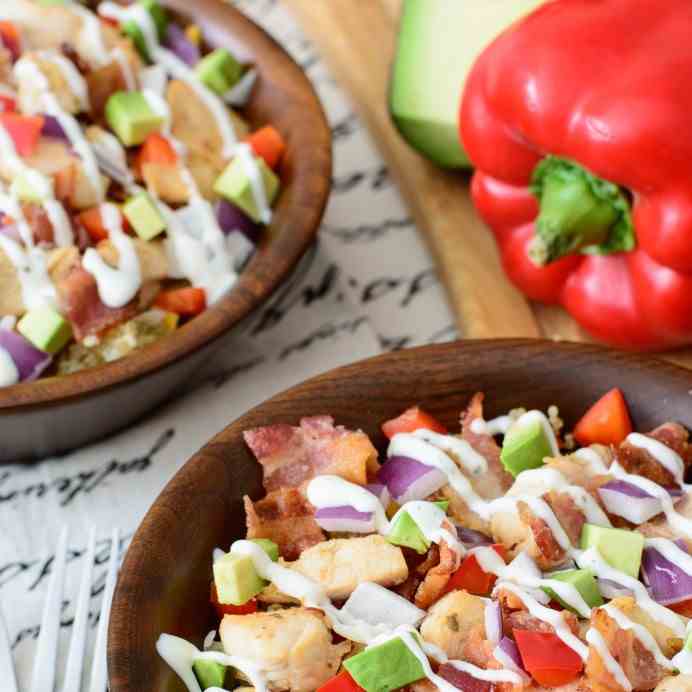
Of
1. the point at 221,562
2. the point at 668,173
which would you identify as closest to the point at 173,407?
the point at 221,562

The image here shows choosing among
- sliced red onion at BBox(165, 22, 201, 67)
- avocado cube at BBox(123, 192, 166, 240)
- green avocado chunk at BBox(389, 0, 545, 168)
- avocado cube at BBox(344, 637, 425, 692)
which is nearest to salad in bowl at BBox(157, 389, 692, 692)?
avocado cube at BBox(344, 637, 425, 692)

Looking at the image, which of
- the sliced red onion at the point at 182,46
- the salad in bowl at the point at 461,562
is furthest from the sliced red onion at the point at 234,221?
the salad in bowl at the point at 461,562

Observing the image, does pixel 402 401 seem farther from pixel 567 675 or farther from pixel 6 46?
pixel 6 46

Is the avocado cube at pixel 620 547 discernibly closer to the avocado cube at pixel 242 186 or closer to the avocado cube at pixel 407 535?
the avocado cube at pixel 407 535

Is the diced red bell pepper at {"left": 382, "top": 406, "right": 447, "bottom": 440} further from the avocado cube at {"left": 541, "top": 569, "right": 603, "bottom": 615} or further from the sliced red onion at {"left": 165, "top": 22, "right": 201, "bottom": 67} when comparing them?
the sliced red onion at {"left": 165, "top": 22, "right": 201, "bottom": 67}

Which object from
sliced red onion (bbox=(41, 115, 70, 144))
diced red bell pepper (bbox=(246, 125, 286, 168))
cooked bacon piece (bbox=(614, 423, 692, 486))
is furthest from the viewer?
diced red bell pepper (bbox=(246, 125, 286, 168))

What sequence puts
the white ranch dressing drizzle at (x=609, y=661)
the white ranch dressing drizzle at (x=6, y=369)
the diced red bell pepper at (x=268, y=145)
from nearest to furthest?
the white ranch dressing drizzle at (x=609, y=661) < the white ranch dressing drizzle at (x=6, y=369) < the diced red bell pepper at (x=268, y=145)

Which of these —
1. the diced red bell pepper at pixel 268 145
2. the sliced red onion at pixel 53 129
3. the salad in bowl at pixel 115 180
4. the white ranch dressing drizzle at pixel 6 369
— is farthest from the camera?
the diced red bell pepper at pixel 268 145
